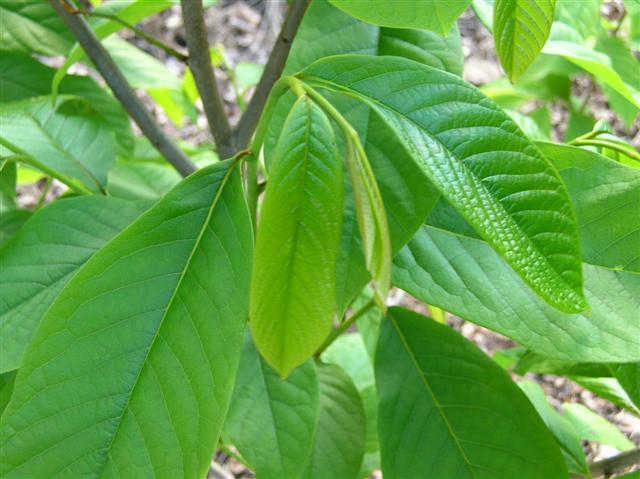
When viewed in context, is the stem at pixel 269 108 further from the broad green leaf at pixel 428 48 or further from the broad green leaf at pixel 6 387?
the broad green leaf at pixel 6 387

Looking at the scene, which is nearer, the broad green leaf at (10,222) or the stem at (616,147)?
the stem at (616,147)

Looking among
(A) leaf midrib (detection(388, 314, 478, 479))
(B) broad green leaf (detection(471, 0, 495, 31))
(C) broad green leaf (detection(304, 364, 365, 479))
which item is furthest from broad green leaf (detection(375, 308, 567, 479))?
(B) broad green leaf (detection(471, 0, 495, 31))

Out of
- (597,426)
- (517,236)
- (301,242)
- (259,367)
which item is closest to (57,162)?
(259,367)

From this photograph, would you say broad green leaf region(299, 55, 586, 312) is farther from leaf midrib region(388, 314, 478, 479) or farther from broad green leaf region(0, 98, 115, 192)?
broad green leaf region(0, 98, 115, 192)

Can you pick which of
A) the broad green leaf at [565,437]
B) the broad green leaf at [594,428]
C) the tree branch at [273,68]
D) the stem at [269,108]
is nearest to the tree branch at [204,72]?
the tree branch at [273,68]

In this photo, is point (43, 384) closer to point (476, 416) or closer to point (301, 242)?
point (301, 242)

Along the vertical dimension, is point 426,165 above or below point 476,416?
above

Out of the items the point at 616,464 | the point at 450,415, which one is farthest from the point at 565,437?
the point at 450,415
